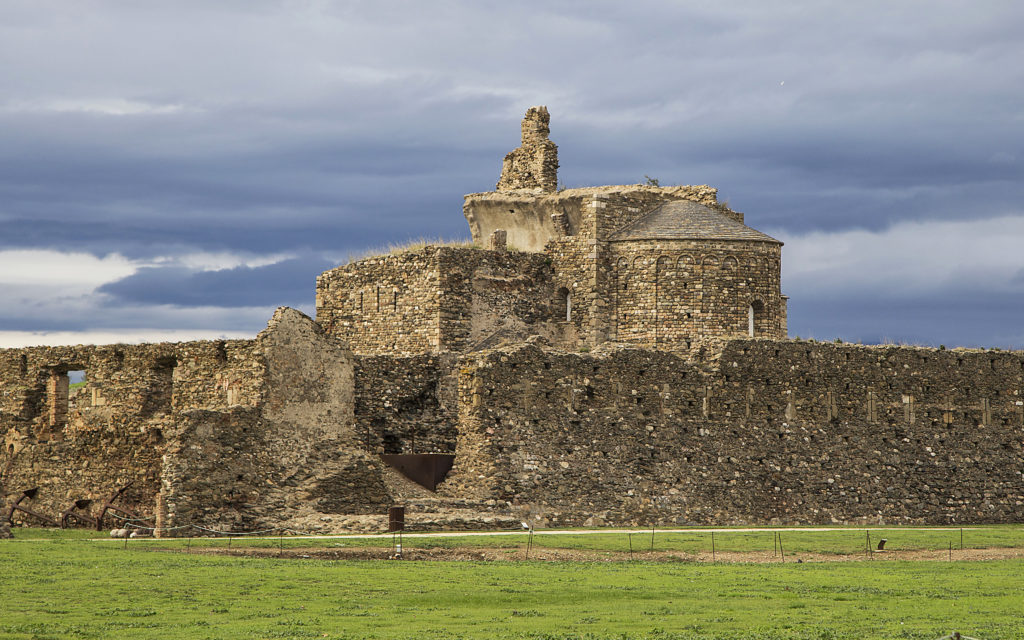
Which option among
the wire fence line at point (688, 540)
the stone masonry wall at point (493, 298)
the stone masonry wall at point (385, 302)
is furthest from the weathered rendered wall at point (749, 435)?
the stone masonry wall at point (385, 302)

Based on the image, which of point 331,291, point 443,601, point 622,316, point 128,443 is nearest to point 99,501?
point 128,443

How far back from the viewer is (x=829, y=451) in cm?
4456

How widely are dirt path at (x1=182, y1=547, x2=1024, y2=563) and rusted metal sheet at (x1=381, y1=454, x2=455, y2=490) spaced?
781 cm

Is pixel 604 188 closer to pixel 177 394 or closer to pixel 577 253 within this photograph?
pixel 577 253

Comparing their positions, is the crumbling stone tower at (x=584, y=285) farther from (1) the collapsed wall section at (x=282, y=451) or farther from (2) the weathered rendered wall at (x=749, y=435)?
(1) the collapsed wall section at (x=282, y=451)

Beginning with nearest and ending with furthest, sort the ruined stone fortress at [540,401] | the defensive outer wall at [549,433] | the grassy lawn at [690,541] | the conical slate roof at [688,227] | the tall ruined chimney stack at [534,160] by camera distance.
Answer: the grassy lawn at [690,541] → the defensive outer wall at [549,433] → the ruined stone fortress at [540,401] → the conical slate roof at [688,227] → the tall ruined chimney stack at [534,160]

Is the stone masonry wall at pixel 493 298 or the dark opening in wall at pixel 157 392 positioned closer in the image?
the dark opening in wall at pixel 157 392

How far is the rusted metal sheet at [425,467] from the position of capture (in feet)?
129

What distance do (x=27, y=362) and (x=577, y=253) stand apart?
1723 centimetres

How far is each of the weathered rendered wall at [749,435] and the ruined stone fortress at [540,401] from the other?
0.06 metres

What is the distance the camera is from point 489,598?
24531 millimetres

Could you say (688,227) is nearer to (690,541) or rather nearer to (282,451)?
(690,541)

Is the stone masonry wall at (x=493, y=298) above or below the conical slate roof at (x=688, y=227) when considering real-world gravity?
below

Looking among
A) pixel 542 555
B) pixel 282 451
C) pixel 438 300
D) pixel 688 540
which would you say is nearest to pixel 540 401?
pixel 688 540
